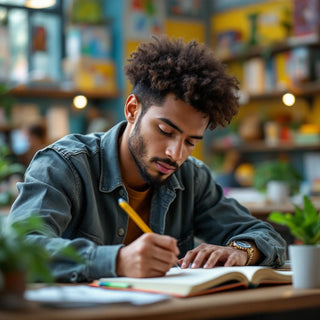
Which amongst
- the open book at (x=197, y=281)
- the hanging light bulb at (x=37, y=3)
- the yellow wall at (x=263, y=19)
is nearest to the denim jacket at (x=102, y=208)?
the open book at (x=197, y=281)

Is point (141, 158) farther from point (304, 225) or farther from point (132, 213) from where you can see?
point (304, 225)

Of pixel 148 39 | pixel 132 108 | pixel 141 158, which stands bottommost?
pixel 141 158

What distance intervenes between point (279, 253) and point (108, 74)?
5802 mm

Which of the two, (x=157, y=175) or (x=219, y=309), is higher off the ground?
(x=157, y=175)

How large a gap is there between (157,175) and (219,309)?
0.81 m

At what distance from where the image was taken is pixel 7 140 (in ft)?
23.2

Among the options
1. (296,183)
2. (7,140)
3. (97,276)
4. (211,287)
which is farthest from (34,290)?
(7,140)

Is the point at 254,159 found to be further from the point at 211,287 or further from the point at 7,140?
the point at 211,287

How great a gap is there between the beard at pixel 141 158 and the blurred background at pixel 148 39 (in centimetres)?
455

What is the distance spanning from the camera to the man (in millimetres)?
1737

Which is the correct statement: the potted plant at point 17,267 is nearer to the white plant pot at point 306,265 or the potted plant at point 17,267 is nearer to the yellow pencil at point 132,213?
the yellow pencil at point 132,213

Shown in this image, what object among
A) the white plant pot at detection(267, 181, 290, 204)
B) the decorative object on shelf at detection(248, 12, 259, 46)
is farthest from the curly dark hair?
the decorative object on shelf at detection(248, 12, 259, 46)

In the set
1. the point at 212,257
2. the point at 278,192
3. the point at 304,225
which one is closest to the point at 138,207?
the point at 212,257

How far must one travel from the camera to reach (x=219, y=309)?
3.76 feet
